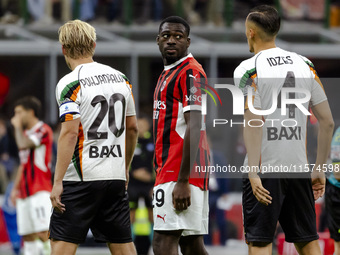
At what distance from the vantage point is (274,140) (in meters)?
6.24

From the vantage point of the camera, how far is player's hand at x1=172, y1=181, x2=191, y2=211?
6.25 metres

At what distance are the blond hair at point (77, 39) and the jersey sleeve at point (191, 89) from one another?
80cm

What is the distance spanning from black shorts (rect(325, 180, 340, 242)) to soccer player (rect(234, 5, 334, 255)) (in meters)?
1.99

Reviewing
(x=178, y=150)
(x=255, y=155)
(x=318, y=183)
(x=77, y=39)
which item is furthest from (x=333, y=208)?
(x=77, y=39)

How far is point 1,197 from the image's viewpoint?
43.4 ft

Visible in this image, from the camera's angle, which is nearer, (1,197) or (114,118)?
(114,118)

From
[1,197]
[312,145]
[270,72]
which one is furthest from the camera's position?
[1,197]

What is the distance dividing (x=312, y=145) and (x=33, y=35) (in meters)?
6.24

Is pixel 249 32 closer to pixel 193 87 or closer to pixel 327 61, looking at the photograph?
pixel 193 87

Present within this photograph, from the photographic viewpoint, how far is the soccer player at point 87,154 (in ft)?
20.4

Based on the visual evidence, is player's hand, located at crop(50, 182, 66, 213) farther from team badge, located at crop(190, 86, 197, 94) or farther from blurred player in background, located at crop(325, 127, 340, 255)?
blurred player in background, located at crop(325, 127, 340, 255)

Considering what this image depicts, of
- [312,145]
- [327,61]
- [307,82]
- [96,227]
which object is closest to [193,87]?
[307,82]

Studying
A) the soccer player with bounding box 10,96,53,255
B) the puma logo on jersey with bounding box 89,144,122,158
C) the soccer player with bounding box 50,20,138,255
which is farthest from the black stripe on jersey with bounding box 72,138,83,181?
the soccer player with bounding box 10,96,53,255

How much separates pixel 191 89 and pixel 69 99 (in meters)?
0.99
